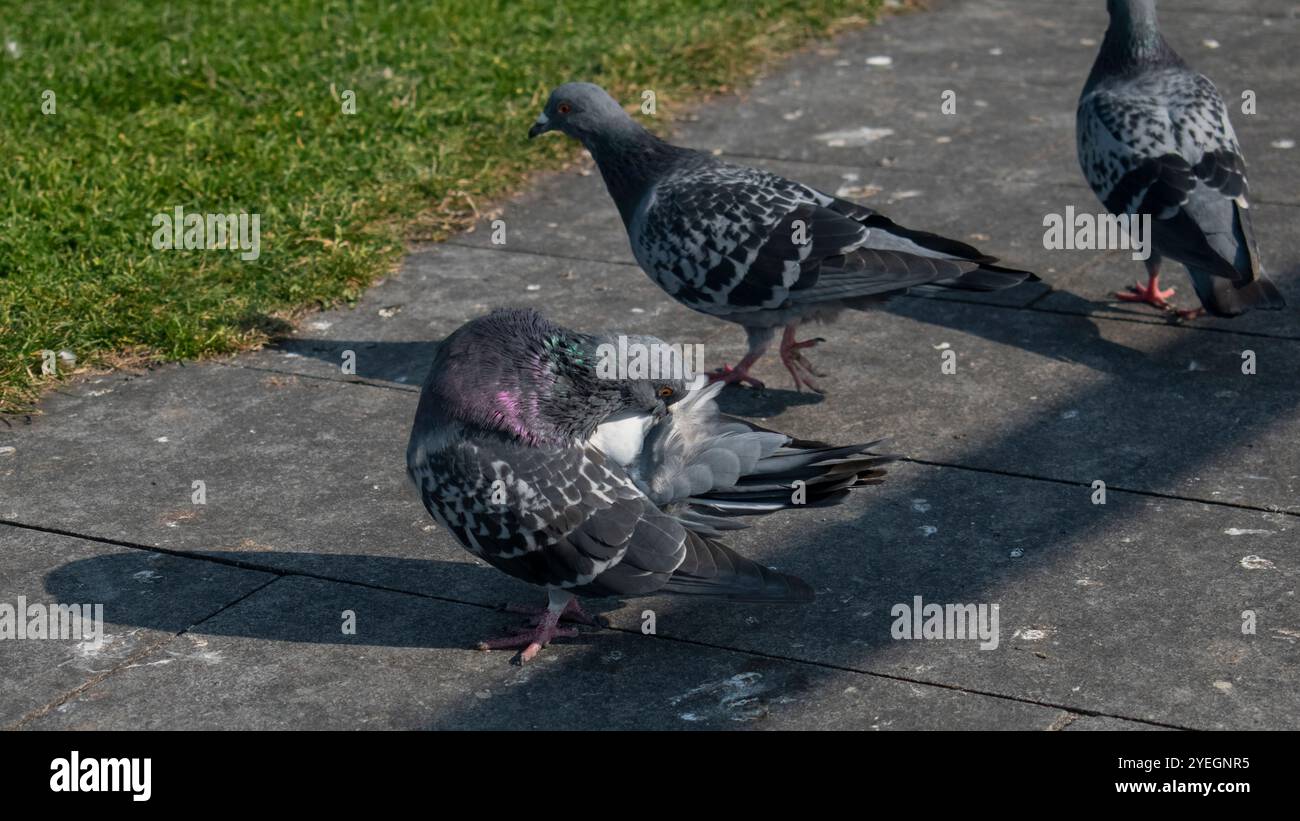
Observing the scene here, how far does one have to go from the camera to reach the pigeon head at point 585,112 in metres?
6.88

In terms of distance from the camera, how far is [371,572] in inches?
206

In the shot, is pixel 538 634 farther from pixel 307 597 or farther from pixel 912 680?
pixel 912 680

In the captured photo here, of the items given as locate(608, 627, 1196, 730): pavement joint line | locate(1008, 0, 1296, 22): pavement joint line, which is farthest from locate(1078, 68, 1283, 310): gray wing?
locate(1008, 0, 1296, 22): pavement joint line

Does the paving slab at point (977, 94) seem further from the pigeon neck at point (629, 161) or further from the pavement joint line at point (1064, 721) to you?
the pavement joint line at point (1064, 721)

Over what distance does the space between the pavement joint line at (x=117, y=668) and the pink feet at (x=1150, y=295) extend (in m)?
4.28

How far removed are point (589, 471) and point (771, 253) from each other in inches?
76.1

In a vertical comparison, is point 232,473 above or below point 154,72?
below

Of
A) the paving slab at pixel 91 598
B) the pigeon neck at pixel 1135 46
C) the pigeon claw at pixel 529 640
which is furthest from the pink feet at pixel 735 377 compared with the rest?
the pigeon neck at pixel 1135 46

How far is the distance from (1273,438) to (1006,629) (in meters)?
1.87

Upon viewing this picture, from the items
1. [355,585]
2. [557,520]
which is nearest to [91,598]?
[355,585]

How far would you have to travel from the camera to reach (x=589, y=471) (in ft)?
15.4
